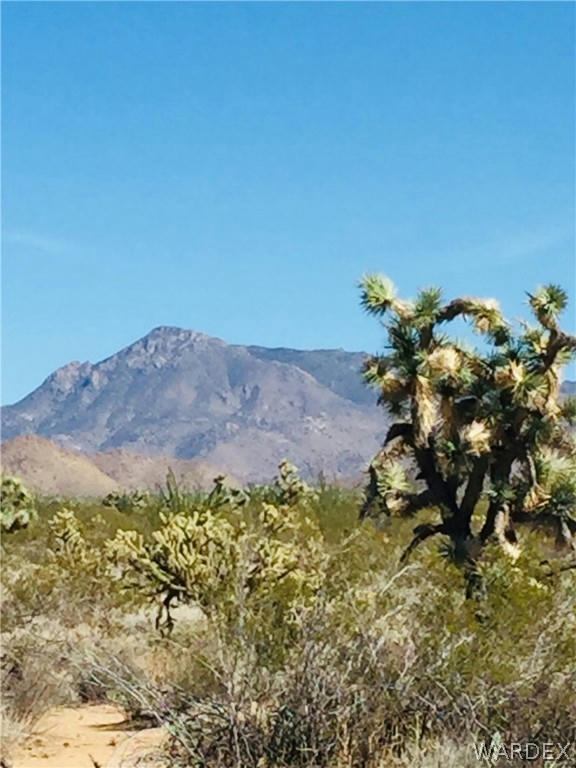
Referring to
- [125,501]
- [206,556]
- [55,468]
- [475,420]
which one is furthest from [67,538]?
[55,468]

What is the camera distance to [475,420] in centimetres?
1611

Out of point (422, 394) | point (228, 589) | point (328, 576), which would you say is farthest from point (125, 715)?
point (422, 394)

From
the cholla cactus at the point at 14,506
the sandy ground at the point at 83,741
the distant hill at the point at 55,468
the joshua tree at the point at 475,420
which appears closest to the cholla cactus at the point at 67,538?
the joshua tree at the point at 475,420

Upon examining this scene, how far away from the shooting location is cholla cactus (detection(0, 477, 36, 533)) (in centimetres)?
2886

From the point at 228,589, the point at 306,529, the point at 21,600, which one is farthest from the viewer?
the point at 21,600

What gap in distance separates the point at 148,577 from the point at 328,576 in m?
4.59

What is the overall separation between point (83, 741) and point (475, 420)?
699 centimetres

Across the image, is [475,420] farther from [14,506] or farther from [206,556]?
[14,506]

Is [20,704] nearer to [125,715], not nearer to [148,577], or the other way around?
[125,715]

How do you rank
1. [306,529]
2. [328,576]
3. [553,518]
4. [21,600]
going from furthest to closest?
1. [553,518]
2. [21,600]
3. [306,529]
4. [328,576]

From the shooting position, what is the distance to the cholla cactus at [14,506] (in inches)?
1136

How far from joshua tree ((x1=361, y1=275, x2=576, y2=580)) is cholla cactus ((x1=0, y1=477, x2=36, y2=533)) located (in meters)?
13.4

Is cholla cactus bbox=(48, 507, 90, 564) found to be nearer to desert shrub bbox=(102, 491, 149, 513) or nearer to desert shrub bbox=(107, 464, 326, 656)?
desert shrub bbox=(107, 464, 326, 656)

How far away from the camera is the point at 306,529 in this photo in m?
13.2
